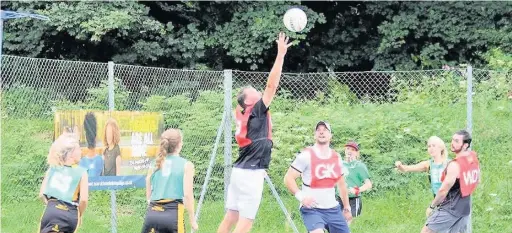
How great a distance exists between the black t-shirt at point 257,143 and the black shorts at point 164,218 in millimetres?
1451

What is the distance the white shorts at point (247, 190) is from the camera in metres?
8.91

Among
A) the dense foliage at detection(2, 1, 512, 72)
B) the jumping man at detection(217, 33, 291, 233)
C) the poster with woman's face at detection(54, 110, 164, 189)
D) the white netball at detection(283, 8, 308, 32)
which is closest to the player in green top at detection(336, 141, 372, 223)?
the white netball at detection(283, 8, 308, 32)

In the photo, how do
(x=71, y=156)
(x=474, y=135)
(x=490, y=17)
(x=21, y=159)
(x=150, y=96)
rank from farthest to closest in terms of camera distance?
(x=490, y=17), (x=474, y=135), (x=150, y=96), (x=21, y=159), (x=71, y=156)

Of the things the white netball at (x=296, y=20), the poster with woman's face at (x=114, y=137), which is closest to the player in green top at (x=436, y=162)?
the white netball at (x=296, y=20)

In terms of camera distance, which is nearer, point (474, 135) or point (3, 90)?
point (3, 90)

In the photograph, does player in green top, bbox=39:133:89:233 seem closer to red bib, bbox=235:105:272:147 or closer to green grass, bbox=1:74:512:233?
red bib, bbox=235:105:272:147

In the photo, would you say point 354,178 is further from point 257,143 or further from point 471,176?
point 257,143

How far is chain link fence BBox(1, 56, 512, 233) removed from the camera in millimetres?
10453

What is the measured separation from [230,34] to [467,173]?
12.4m

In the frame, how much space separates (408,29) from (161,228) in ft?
48.7

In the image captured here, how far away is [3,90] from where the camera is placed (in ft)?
31.8

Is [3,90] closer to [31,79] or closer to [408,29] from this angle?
[31,79]

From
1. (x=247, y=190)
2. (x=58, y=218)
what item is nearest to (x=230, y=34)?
(x=247, y=190)

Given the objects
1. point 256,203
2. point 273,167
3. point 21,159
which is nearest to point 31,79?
point 21,159
